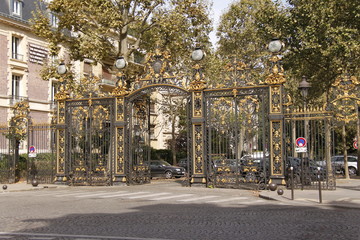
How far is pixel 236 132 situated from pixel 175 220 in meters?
9.10

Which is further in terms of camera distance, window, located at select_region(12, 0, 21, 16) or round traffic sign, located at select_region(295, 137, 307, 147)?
window, located at select_region(12, 0, 21, 16)

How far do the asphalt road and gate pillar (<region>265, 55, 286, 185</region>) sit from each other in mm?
3242

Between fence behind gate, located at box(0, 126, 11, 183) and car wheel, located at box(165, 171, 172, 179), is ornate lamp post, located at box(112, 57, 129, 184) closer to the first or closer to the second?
fence behind gate, located at box(0, 126, 11, 183)

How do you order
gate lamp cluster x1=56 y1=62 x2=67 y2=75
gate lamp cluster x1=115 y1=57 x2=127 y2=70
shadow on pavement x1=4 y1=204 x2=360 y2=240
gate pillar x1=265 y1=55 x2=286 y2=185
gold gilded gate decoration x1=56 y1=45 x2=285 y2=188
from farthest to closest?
gate lamp cluster x1=56 y1=62 x2=67 y2=75, gate lamp cluster x1=115 y1=57 x2=127 y2=70, gold gilded gate decoration x1=56 y1=45 x2=285 y2=188, gate pillar x1=265 y1=55 x2=286 y2=185, shadow on pavement x1=4 y1=204 x2=360 y2=240

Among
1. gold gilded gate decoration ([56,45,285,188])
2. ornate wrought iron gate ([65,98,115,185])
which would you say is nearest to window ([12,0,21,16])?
gold gilded gate decoration ([56,45,285,188])

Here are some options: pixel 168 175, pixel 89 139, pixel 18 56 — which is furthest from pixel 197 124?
pixel 18 56

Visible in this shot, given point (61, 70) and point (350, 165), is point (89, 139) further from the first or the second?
point (350, 165)

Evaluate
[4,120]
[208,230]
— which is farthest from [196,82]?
[4,120]

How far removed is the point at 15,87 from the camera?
121ft

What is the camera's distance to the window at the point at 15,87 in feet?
120

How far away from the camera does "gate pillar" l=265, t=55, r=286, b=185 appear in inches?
723

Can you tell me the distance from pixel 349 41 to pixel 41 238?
19.6 metres

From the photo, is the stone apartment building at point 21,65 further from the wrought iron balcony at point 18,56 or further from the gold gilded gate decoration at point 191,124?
the gold gilded gate decoration at point 191,124

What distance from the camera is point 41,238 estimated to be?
8.20 m
